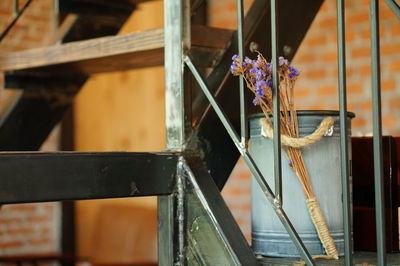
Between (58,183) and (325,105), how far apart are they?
276 centimetres

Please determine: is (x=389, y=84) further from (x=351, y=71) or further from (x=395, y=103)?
(x=351, y=71)

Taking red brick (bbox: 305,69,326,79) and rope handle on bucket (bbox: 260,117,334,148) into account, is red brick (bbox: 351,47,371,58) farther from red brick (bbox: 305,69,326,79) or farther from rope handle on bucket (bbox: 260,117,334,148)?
rope handle on bucket (bbox: 260,117,334,148)

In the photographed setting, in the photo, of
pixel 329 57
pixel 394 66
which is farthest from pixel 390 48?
pixel 329 57

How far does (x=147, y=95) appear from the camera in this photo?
15.4 feet

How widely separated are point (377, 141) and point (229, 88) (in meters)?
0.52

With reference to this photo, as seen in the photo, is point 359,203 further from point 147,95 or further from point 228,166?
point 147,95

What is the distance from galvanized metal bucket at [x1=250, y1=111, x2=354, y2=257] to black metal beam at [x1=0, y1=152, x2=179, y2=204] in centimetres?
23

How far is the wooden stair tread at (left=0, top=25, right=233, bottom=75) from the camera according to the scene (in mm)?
1558

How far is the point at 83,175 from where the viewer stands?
1.26 m

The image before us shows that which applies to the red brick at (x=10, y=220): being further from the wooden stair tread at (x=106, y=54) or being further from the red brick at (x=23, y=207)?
the wooden stair tread at (x=106, y=54)

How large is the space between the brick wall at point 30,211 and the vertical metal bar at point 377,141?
10.9 feet

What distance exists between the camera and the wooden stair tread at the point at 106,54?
1558 mm

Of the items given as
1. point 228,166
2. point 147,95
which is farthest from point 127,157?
point 147,95

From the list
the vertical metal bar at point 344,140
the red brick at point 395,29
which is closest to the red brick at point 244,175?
the red brick at point 395,29
